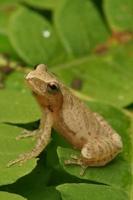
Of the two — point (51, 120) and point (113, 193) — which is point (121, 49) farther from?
point (113, 193)

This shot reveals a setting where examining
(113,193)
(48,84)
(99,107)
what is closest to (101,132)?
(99,107)

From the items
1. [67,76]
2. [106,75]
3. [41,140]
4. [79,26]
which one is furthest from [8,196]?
[79,26]

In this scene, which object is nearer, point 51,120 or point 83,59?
point 51,120

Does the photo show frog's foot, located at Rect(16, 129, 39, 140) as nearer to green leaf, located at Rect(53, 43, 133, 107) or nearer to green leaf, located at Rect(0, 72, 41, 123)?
green leaf, located at Rect(0, 72, 41, 123)

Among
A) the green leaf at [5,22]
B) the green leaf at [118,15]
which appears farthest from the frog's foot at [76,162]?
the green leaf at [118,15]

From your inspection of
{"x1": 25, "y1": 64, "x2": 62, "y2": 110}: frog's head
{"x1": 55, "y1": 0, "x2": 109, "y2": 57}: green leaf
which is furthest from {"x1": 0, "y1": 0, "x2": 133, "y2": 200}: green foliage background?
{"x1": 25, "y1": 64, "x2": 62, "y2": 110}: frog's head

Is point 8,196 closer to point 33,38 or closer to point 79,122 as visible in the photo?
point 79,122

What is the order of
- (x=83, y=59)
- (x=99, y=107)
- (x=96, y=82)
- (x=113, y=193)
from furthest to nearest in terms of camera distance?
(x=83, y=59) < (x=96, y=82) < (x=99, y=107) < (x=113, y=193)
